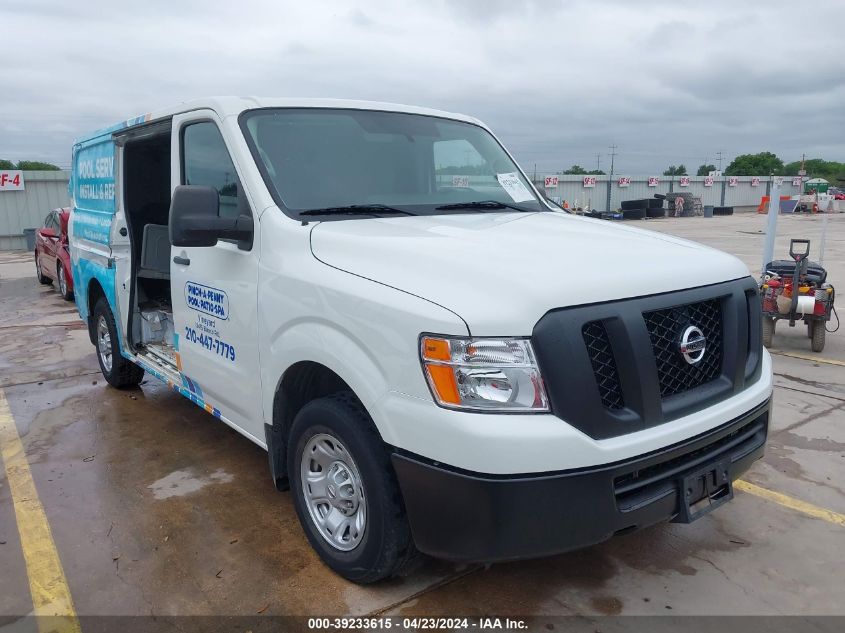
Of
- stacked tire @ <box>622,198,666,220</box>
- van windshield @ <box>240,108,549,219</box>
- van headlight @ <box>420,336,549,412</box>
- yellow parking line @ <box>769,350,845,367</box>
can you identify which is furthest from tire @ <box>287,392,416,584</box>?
stacked tire @ <box>622,198,666,220</box>

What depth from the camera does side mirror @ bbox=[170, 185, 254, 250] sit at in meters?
3.09

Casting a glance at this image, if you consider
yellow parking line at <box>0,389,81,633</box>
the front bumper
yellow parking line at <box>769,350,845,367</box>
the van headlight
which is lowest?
yellow parking line at <box>0,389,81,633</box>

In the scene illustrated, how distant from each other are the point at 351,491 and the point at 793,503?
2.51 meters

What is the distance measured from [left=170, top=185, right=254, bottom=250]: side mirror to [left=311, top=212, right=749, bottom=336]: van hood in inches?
19.3

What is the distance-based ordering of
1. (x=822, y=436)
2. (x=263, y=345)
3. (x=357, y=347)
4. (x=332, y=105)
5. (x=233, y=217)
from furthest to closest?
1. (x=822, y=436)
2. (x=332, y=105)
3. (x=233, y=217)
4. (x=263, y=345)
5. (x=357, y=347)

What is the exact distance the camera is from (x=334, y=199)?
3.37m

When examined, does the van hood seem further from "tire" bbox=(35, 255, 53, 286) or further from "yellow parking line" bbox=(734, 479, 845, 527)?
"tire" bbox=(35, 255, 53, 286)

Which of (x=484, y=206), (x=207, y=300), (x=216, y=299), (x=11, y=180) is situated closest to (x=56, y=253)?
(x=207, y=300)

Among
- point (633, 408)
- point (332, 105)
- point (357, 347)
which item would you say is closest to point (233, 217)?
point (332, 105)

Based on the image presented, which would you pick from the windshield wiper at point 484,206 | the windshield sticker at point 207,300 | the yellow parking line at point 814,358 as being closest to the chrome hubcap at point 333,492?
the windshield sticker at point 207,300

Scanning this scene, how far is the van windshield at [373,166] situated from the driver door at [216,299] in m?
0.25

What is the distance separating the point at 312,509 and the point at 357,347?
3.13 feet

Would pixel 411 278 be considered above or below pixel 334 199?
below

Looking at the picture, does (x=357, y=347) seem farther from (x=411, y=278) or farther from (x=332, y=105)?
(x=332, y=105)
